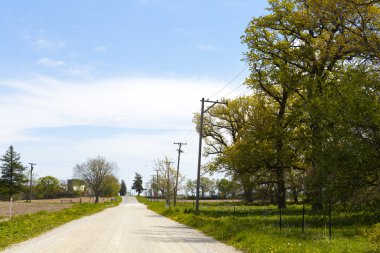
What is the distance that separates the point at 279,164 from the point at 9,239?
73.3 feet

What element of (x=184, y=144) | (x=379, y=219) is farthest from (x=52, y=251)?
(x=184, y=144)

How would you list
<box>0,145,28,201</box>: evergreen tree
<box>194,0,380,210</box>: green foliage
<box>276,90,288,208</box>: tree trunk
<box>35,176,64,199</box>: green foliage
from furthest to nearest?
1. <box>35,176,64,199</box>: green foliage
2. <box>0,145,28,201</box>: evergreen tree
3. <box>276,90,288,208</box>: tree trunk
4. <box>194,0,380,210</box>: green foliage

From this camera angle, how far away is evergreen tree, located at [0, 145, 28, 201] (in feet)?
360

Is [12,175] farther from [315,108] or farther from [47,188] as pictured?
[315,108]

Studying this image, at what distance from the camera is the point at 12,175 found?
364ft

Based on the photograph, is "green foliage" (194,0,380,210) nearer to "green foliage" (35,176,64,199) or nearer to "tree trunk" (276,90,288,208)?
"tree trunk" (276,90,288,208)

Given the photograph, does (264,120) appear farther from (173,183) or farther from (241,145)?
(173,183)

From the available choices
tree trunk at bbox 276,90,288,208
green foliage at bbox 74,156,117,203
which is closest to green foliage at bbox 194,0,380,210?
tree trunk at bbox 276,90,288,208

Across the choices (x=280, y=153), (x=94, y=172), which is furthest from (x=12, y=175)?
(x=280, y=153)

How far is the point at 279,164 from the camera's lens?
33844 millimetres

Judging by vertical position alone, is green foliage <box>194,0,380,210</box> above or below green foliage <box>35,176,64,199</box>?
above

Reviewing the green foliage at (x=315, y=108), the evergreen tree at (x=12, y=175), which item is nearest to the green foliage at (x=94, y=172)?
the evergreen tree at (x=12, y=175)

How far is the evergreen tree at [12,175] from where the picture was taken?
10969 centimetres

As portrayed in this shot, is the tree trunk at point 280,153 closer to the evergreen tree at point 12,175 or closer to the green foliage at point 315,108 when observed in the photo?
the green foliage at point 315,108
